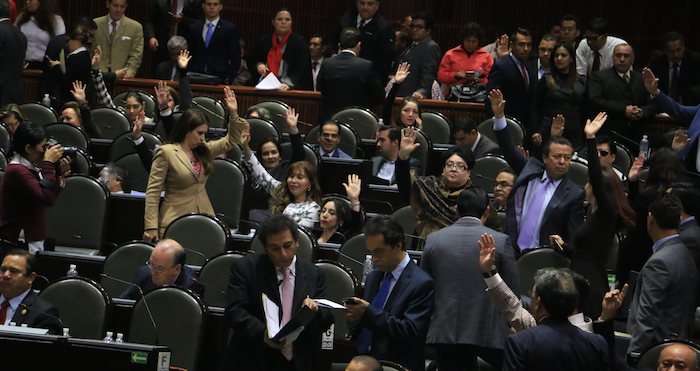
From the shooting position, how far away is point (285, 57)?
39.4 ft

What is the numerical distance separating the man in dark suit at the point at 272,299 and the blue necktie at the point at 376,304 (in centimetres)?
16

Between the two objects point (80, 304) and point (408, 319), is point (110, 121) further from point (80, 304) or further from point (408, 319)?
point (408, 319)

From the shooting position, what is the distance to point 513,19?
15227 mm

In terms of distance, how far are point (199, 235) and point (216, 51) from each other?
14.1 feet

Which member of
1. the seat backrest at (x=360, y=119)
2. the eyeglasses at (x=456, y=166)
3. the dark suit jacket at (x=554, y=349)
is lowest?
the seat backrest at (x=360, y=119)

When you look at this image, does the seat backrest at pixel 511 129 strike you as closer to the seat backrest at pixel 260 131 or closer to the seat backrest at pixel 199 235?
the seat backrest at pixel 260 131

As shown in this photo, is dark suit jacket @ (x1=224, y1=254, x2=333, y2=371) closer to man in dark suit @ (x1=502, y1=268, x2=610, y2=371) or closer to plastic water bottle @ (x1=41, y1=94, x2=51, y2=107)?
man in dark suit @ (x1=502, y1=268, x2=610, y2=371)

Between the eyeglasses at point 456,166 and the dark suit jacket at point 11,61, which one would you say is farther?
the dark suit jacket at point 11,61

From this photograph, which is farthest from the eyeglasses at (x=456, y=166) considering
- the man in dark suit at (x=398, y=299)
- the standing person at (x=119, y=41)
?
the standing person at (x=119, y=41)

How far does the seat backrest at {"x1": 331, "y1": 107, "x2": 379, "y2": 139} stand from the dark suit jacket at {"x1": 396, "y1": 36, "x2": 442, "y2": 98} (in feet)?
3.54

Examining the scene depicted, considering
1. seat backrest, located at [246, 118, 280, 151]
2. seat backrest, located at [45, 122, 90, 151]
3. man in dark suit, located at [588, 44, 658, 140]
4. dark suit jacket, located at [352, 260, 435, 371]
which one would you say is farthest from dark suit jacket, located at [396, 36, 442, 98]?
→ dark suit jacket, located at [352, 260, 435, 371]

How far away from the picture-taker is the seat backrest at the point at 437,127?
1062 centimetres

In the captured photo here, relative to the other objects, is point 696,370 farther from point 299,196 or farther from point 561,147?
point 299,196

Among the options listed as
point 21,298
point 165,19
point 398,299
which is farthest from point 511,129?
point 398,299
